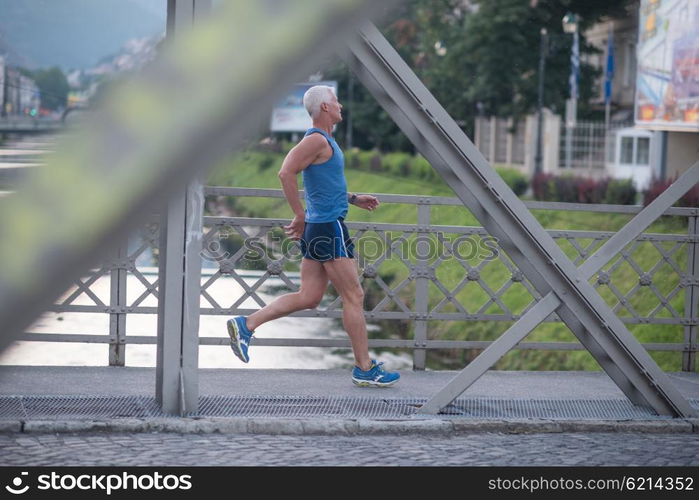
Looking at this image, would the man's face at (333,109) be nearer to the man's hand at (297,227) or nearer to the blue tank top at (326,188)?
the blue tank top at (326,188)

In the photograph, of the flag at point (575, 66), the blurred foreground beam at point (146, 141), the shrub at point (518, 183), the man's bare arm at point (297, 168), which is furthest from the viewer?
the flag at point (575, 66)

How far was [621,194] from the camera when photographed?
30859 mm

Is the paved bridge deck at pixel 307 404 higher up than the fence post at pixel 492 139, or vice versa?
the fence post at pixel 492 139

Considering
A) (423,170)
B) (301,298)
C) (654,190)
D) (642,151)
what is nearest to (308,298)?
(301,298)

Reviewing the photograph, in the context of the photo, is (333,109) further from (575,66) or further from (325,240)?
(575,66)

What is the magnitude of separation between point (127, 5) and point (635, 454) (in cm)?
502

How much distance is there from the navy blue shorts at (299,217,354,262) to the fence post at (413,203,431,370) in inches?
72.8

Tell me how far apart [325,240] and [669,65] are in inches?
861

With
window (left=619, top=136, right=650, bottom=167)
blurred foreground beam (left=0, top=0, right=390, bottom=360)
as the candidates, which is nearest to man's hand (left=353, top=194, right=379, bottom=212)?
blurred foreground beam (left=0, top=0, right=390, bottom=360)

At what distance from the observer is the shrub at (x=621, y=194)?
3083 centimetres

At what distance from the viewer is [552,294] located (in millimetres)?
6410

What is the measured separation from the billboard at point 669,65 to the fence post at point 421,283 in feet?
58.4
